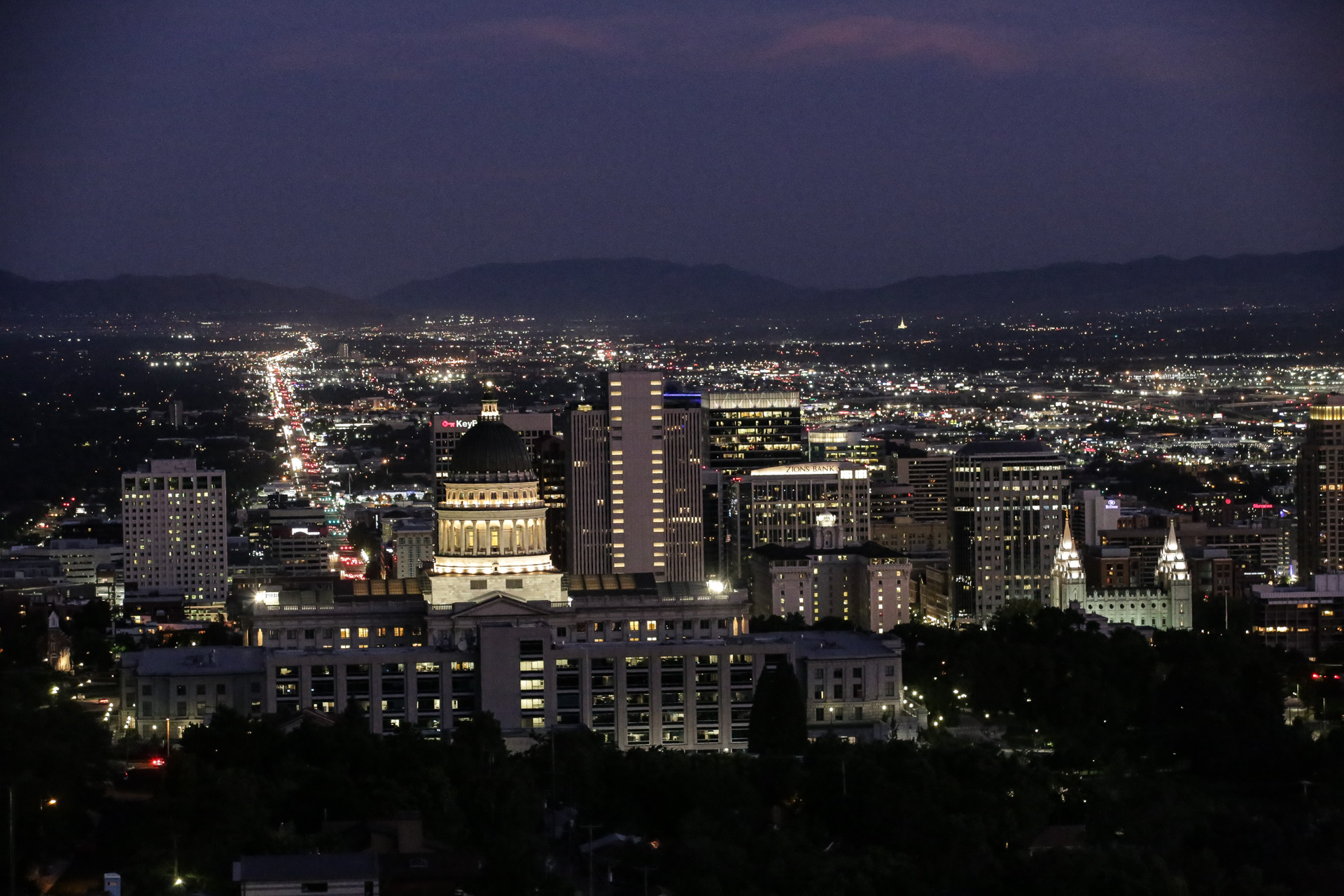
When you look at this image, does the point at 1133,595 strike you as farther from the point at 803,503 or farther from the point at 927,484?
the point at 927,484

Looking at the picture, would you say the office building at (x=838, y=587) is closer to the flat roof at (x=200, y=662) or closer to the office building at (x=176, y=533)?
the flat roof at (x=200, y=662)

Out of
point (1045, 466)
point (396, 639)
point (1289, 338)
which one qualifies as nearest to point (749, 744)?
point (396, 639)

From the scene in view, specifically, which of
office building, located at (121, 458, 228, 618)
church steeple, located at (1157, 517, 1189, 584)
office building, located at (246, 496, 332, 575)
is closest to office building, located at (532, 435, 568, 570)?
office building, located at (246, 496, 332, 575)

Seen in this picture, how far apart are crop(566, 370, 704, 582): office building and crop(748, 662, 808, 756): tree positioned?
38115 millimetres

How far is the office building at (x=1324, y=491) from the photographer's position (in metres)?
120

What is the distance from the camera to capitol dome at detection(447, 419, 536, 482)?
88438 mm

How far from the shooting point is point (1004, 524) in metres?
118

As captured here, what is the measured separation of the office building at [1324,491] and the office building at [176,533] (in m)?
46.3

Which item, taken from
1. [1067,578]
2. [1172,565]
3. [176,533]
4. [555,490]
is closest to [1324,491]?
[1172,565]

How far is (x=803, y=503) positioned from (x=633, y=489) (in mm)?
10459

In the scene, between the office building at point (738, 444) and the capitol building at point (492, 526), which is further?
the office building at point (738, 444)

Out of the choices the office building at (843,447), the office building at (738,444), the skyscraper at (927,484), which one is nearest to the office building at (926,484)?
the skyscraper at (927,484)

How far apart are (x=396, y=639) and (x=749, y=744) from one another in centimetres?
1323

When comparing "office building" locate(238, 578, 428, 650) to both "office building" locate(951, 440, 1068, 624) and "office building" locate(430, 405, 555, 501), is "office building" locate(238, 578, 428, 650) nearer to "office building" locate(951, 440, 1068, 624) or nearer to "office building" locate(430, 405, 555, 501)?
"office building" locate(430, 405, 555, 501)
